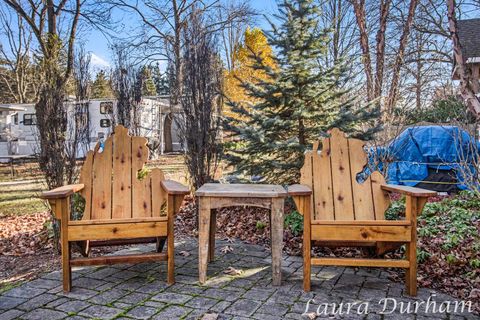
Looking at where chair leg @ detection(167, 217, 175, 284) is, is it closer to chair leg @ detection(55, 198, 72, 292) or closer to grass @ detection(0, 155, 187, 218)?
chair leg @ detection(55, 198, 72, 292)

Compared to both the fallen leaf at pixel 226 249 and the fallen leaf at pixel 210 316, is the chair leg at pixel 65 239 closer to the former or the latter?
the fallen leaf at pixel 210 316

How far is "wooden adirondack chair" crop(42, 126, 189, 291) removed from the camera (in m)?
2.48

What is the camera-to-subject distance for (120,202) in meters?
2.95

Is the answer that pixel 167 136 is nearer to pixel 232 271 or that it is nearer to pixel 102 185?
pixel 102 185

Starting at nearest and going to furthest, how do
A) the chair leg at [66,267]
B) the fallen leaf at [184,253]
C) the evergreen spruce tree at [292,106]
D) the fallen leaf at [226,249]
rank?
the chair leg at [66,267] < the fallen leaf at [184,253] < the fallen leaf at [226,249] < the evergreen spruce tree at [292,106]

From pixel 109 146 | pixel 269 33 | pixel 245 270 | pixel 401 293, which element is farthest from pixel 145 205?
pixel 269 33

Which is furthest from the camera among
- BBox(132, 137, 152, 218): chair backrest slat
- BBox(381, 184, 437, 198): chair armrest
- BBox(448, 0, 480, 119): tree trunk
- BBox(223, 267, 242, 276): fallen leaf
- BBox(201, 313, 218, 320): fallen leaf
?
BBox(448, 0, 480, 119): tree trunk

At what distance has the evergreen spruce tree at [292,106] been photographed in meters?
4.37

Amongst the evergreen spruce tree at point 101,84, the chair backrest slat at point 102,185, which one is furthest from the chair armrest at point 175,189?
Answer: the evergreen spruce tree at point 101,84

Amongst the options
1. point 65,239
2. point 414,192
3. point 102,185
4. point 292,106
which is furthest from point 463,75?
point 65,239

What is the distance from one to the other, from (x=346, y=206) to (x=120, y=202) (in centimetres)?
180

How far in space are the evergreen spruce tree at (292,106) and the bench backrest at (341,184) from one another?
1290 millimetres

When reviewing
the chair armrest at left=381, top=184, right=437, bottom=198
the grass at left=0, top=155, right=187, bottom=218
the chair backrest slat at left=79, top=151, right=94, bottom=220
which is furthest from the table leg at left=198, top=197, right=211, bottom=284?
the grass at left=0, top=155, right=187, bottom=218

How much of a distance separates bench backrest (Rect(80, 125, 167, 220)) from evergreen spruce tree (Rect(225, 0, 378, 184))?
1.64 metres
